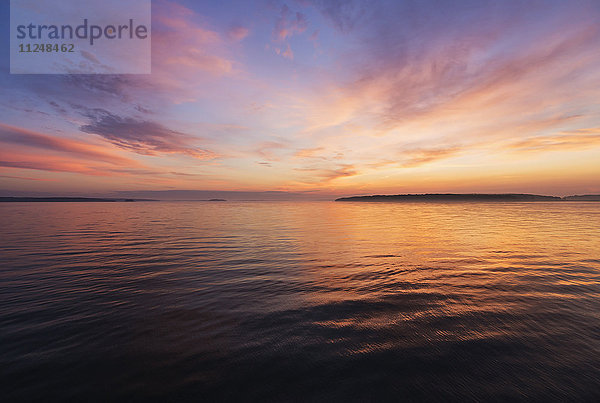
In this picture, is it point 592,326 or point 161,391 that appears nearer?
point 161,391

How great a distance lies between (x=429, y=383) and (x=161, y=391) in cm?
486

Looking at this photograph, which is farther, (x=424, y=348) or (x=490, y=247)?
(x=490, y=247)

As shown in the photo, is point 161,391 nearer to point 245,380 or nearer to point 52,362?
point 245,380

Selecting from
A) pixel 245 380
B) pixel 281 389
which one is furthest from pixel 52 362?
pixel 281 389

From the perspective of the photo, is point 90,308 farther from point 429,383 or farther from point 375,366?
point 429,383

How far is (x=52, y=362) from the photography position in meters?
5.15

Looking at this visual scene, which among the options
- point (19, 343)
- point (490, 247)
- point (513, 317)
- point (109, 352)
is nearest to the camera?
point (109, 352)

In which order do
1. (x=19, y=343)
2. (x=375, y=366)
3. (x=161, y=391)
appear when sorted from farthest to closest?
1. (x=19, y=343)
2. (x=375, y=366)
3. (x=161, y=391)

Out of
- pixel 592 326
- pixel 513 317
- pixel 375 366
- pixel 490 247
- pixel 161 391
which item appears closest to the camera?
pixel 161 391

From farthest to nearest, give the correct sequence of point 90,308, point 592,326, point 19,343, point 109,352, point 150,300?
point 150,300 < point 90,308 < point 592,326 < point 19,343 < point 109,352

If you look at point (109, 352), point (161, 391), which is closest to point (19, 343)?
point (109, 352)

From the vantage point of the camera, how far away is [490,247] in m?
17.9

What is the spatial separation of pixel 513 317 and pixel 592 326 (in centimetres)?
170

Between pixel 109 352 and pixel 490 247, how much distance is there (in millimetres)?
21879
